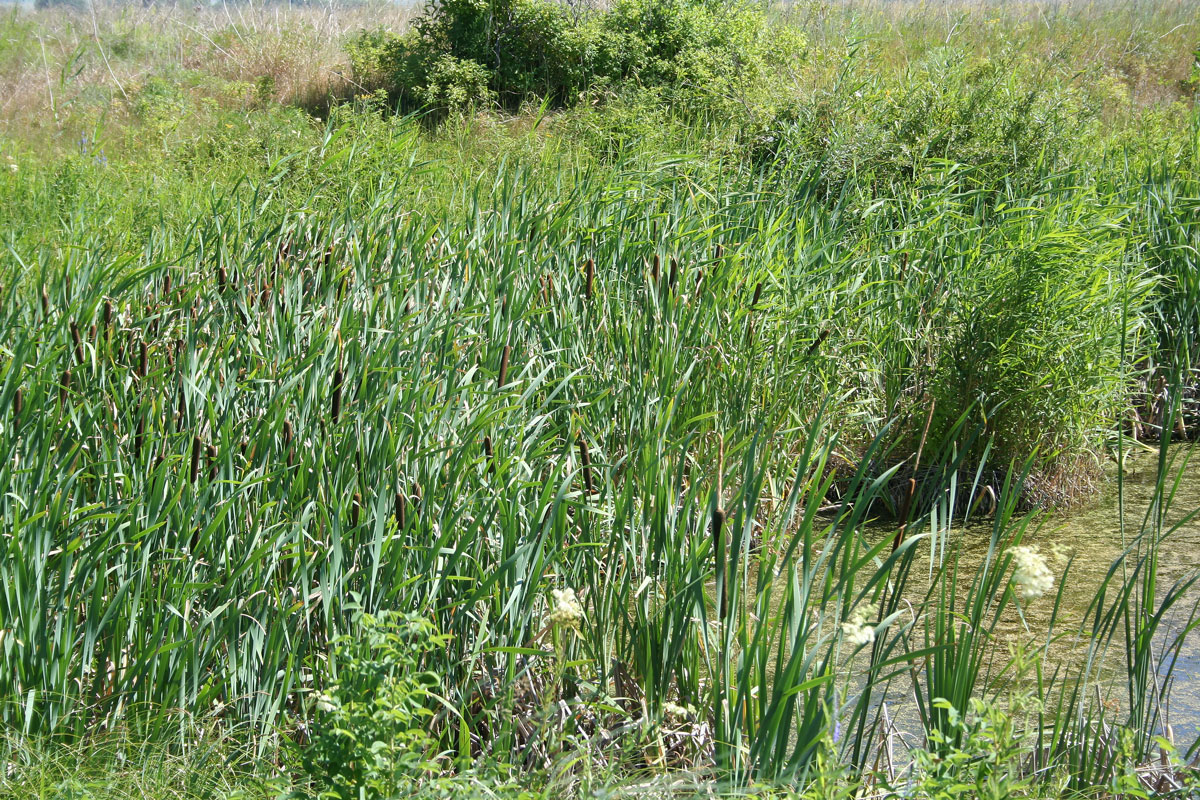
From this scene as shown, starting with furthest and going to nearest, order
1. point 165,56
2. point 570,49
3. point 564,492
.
A: point 165,56 < point 570,49 < point 564,492

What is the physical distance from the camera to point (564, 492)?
2.41m

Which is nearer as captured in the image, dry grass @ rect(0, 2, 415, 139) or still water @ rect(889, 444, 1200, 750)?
still water @ rect(889, 444, 1200, 750)

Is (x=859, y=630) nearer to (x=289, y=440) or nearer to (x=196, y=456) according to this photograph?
(x=289, y=440)

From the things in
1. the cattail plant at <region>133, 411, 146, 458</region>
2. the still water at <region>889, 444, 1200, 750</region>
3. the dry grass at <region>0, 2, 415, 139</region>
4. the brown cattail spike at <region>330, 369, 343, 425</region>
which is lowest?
the still water at <region>889, 444, 1200, 750</region>

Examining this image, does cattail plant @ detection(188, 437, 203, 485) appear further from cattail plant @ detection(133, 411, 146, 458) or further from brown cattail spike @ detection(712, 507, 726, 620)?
brown cattail spike @ detection(712, 507, 726, 620)

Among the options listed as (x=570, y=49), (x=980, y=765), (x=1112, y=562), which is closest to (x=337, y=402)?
(x=980, y=765)

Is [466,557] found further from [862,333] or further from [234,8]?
[234,8]

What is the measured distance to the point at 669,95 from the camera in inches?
378

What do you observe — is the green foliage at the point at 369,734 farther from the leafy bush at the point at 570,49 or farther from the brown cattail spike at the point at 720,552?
the leafy bush at the point at 570,49

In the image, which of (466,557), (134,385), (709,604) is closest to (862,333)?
(709,604)

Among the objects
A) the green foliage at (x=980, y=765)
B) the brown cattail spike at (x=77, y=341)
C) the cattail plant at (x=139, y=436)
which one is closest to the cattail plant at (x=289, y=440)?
the cattail plant at (x=139, y=436)

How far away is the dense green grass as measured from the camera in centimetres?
209

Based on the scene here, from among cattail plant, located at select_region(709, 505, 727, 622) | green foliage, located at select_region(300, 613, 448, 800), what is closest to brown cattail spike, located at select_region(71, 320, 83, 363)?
green foliage, located at select_region(300, 613, 448, 800)

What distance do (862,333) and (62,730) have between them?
3.89 meters
